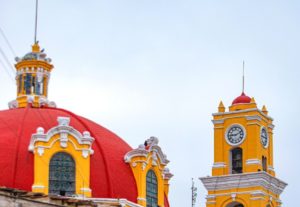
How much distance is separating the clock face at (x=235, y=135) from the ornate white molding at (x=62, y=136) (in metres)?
17.9

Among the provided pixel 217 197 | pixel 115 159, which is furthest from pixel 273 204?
pixel 115 159

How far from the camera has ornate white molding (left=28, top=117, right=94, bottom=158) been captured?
59.4 metres

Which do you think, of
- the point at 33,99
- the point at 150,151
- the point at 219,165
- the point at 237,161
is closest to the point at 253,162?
the point at 237,161

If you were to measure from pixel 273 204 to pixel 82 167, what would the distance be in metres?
19.8

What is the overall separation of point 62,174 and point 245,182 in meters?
18.4

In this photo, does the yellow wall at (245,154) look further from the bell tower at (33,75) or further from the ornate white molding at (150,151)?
the bell tower at (33,75)

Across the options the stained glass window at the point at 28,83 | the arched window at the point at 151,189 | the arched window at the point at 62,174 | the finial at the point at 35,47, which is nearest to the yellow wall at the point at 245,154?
the arched window at the point at 151,189

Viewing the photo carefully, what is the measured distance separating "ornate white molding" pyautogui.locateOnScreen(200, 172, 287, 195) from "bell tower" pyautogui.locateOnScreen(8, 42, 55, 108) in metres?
14.3

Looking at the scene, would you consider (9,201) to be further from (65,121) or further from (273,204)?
(273,204)

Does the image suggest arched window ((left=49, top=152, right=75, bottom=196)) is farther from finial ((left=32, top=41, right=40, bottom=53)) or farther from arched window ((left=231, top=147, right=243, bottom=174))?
arched window ((left=231, top=147, right=243, bottom=174))

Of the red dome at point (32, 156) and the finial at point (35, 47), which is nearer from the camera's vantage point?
the red dome at point (32, 156)

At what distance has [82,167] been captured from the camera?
59.9 metres

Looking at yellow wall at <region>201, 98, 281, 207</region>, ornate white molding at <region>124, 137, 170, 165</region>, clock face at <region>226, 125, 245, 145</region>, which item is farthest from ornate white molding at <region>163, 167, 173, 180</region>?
clock face at <region>226, 125, 245, 145</region>

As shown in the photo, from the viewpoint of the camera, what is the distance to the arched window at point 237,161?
76312mm
